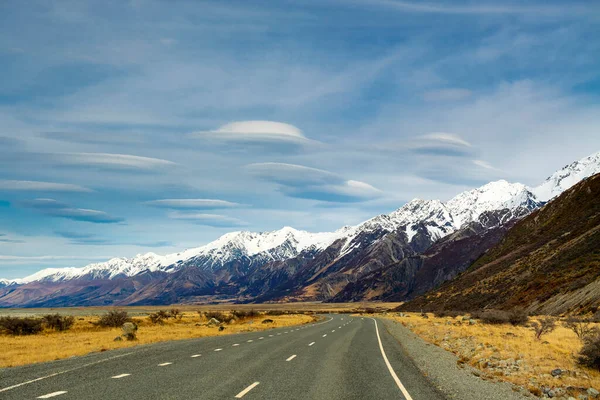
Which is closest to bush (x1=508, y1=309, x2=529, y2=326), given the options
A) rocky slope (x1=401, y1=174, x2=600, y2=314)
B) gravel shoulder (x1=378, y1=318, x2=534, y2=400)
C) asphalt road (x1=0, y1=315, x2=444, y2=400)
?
rocky slope (x1=401, y1=174, x2=600, y2=314)

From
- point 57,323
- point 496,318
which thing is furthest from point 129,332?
point 496,318

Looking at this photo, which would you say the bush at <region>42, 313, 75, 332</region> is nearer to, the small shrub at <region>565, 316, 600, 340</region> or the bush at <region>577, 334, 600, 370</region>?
the small shrub at <region>565, 316, 600, 340</region>

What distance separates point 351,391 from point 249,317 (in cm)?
7450

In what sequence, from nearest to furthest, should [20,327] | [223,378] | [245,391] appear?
[245,391] < [223,378] < [20,327]

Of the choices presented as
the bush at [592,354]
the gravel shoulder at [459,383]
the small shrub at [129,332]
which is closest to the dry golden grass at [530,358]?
the bush at [592,354]

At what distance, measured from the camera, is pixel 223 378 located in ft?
47.9

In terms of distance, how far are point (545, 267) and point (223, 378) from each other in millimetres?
91270

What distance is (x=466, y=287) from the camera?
127812 millimetres

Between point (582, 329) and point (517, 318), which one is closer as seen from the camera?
point (582, 329)

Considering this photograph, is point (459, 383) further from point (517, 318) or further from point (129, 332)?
point (517, 318)

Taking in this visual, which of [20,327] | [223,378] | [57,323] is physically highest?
[20,327]

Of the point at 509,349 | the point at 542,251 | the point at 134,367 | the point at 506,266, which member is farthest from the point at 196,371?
the point at 506,266

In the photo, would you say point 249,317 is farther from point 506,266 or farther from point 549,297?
point 506,266

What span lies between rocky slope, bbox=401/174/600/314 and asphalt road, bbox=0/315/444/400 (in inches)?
1731
